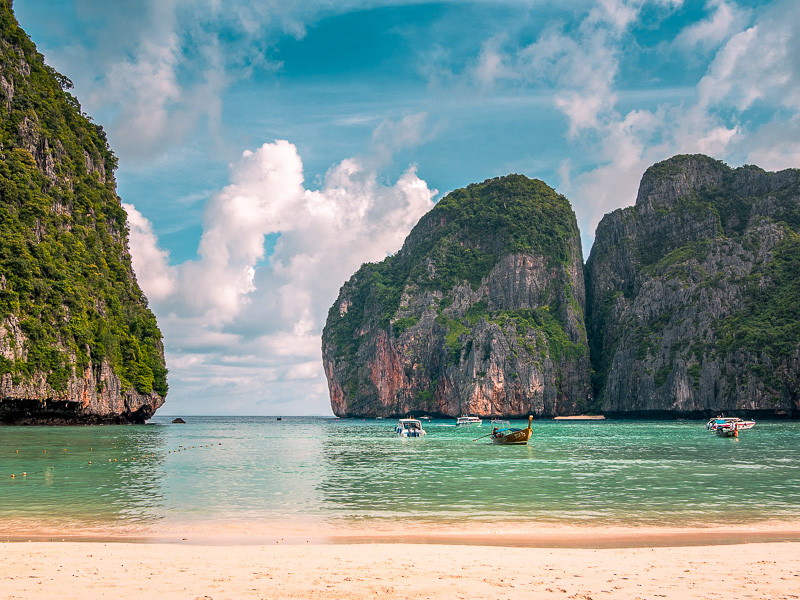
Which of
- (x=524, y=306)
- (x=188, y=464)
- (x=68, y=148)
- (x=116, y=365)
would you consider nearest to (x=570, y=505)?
(x=188, y=464)

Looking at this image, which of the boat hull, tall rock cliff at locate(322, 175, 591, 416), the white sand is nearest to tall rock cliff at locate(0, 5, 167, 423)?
→ the boat hull

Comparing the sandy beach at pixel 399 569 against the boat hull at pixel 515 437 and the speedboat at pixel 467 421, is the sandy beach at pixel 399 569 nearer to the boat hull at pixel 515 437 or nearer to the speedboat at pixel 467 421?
the boat hull at pixel 515 437

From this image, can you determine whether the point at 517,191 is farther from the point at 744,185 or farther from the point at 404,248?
the point at 744,185

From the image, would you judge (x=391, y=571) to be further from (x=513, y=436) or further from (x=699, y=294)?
(x=699, y=294)

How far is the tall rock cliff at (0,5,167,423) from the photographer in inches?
2277

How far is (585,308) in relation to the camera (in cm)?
17288

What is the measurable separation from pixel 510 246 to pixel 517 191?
21.6 meters

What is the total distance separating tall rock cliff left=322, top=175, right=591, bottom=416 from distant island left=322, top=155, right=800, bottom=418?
411 millimetres

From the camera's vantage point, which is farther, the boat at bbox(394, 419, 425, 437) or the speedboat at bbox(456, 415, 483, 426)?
the speedboat at bbox(456, 415, 483, 426)

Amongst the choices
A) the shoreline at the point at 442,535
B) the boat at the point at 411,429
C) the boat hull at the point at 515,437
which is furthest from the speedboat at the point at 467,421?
the shoreline at the point at 442,535

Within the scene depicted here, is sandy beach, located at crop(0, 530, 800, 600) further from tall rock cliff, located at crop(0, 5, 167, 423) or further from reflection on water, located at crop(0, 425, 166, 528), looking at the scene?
tall rock cliff, located at crop(0, 5, 167, 423)

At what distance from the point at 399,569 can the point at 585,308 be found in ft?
560

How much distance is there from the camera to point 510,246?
159 metres

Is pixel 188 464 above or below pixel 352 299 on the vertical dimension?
below
